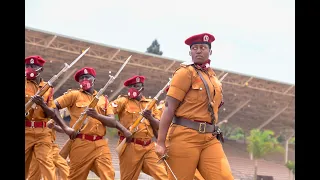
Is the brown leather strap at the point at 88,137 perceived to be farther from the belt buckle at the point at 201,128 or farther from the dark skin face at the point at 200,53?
the belt buckle at the point at 201,128

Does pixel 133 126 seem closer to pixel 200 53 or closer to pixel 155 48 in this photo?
pixel 200 53

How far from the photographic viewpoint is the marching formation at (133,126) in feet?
18.7

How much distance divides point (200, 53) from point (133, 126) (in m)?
4.15

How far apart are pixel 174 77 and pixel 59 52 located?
25.5 m

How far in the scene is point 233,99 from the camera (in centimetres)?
4081

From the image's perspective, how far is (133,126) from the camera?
9.99m

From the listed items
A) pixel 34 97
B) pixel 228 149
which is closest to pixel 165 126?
pixel 34 97

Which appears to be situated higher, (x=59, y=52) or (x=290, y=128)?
(x=59, y=52)

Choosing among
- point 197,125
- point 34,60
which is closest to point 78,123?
point 34,60

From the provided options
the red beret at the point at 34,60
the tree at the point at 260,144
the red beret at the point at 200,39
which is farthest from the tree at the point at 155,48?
the red beret at the point at 200,39

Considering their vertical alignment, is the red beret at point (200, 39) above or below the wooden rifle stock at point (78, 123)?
above

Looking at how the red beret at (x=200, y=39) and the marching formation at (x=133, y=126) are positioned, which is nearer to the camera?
the marching formation at (x=133, y=126)

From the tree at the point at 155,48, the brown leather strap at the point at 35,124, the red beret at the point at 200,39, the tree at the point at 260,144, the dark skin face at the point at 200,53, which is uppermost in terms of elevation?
the tree at the point at 155,48
